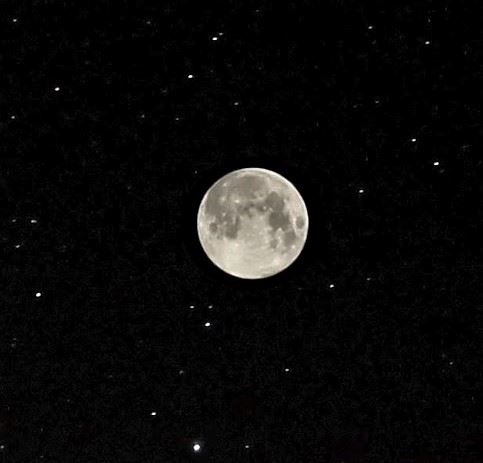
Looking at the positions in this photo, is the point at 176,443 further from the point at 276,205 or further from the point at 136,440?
the point at 276,205

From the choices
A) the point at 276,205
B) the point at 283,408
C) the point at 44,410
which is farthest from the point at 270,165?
the point at 44,410

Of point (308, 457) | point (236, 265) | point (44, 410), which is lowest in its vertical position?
point (308, 457)

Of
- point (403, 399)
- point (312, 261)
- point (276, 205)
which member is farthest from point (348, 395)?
point (276, 205)

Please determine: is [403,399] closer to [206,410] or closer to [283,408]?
[283,408]

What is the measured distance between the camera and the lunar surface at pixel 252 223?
3852 millimetres

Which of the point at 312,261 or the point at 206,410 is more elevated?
the point at 312,261

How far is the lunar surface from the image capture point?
12.6 ft

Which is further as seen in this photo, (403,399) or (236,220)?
(403,399)

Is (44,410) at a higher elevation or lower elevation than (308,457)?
higher

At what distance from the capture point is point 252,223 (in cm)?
384

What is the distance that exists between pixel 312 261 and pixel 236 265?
42 cm

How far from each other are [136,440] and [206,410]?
0.29 metres

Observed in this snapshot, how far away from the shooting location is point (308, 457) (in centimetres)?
406

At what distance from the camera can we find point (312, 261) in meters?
4.23
